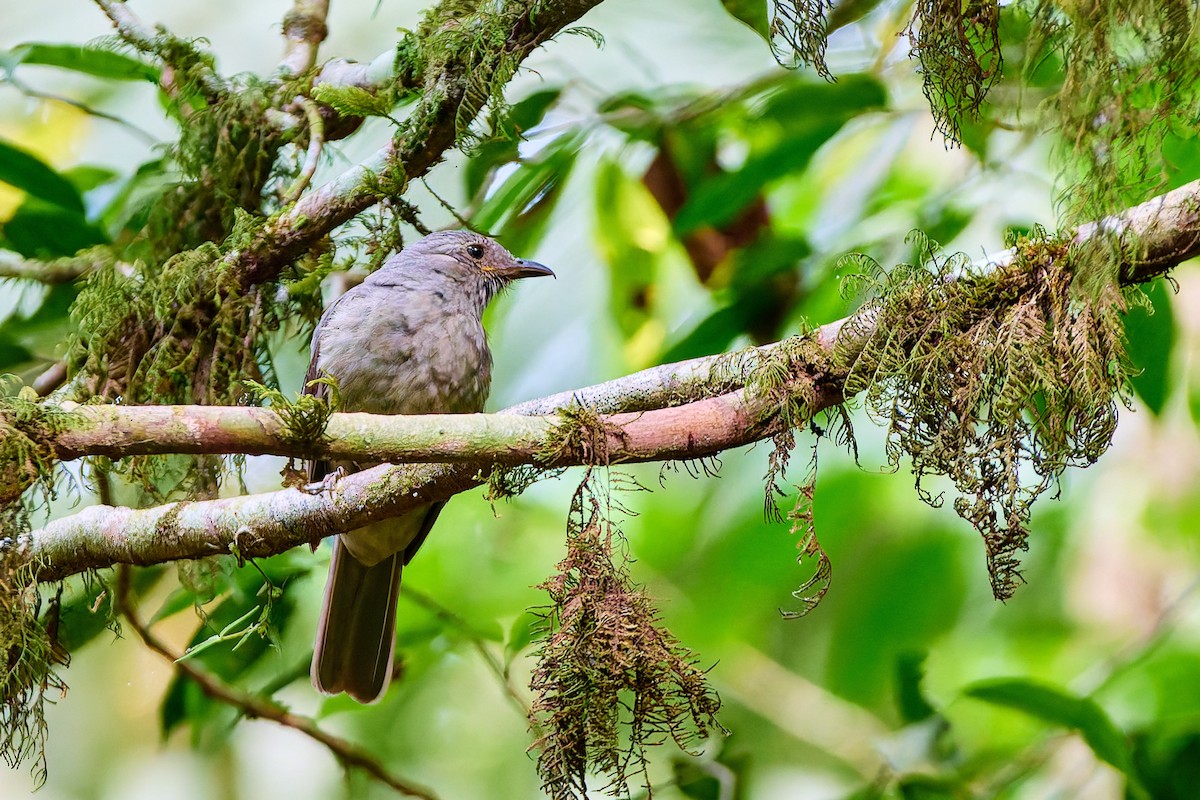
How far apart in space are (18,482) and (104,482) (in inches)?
35.4

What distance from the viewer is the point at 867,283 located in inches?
98.5

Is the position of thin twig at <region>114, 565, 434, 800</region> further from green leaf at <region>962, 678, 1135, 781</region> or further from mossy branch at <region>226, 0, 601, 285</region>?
green leaf at <region>962, 678, 1135, 781</region>

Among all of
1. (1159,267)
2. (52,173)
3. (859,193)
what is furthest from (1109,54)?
(52,173)

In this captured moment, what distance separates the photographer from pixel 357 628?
4.17m

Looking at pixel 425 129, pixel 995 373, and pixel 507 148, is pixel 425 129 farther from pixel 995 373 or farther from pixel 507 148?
pixel 995 373

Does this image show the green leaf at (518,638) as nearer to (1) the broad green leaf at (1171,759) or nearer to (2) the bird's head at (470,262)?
(2) the bird's head at (470,262)

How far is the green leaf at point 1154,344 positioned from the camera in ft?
10.3

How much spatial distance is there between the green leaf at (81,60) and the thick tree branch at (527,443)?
155cm

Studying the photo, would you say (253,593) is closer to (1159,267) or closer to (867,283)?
(867,283)

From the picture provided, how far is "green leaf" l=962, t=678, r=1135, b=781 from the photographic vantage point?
321 cm

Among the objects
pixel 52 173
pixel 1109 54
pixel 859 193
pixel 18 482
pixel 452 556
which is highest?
pixel 859 193

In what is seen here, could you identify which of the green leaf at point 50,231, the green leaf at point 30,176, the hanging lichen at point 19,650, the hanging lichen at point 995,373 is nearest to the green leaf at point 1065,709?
the hanging lichen at point 995,373

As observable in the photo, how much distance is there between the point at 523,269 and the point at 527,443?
7.15 feet

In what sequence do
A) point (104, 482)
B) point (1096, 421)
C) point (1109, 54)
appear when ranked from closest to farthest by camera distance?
1. point (1109, 54)
2. point (1096, 421)
3. point (104, 482)
